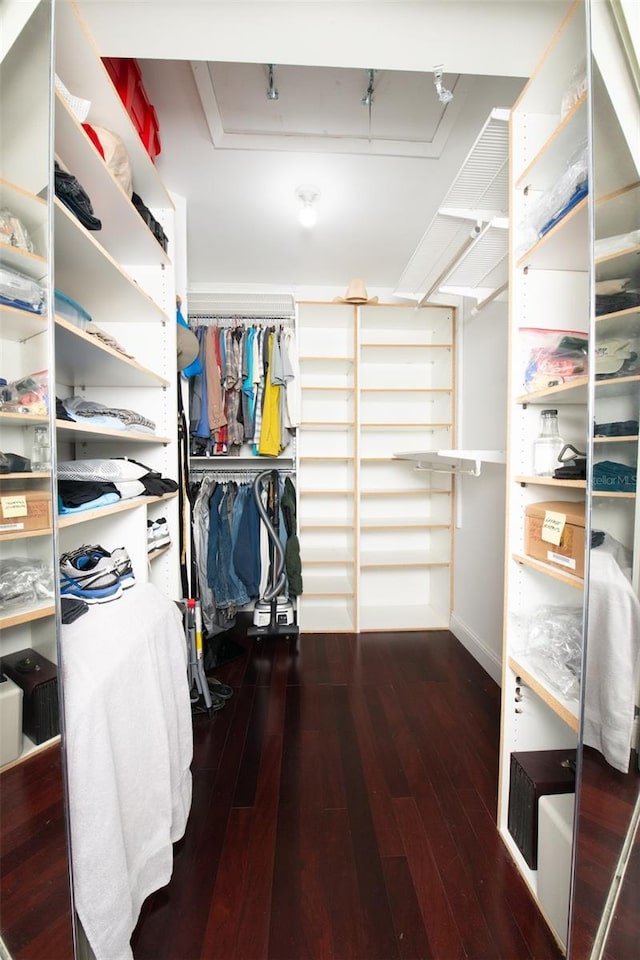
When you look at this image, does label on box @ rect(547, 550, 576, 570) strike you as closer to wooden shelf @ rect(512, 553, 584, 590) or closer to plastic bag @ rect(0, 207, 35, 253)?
wooden shelf @ rect(512, 553, 584, 590)

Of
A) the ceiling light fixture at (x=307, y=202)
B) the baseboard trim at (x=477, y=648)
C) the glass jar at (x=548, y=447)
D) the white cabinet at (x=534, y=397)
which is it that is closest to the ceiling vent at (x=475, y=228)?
the white cabinet at (x=534, y=397)

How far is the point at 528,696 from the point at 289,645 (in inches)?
64.5

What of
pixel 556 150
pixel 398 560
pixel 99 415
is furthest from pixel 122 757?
pixel 398 560

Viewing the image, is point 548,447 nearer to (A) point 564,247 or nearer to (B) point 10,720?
(A) point 564,247

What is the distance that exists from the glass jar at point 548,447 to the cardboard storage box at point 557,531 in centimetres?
11

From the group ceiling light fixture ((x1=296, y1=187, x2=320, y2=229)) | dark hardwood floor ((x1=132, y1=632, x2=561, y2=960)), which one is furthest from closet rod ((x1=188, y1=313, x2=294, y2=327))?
dark hardwood floor ((x1=132, y1=632, x2=561, y2=960))

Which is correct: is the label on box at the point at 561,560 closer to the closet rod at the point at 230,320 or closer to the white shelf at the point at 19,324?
the white shelf at the point at 19,324

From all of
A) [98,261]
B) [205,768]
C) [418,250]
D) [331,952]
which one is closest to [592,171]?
[418,250]

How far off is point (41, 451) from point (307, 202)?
6.34ft

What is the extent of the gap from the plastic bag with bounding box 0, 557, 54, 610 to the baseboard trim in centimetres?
218

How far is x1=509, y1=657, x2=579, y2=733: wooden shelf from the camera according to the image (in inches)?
35.2

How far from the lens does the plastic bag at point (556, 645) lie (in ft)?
3.26

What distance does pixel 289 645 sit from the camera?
2.40 meters

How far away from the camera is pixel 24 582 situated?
699 millimetres
